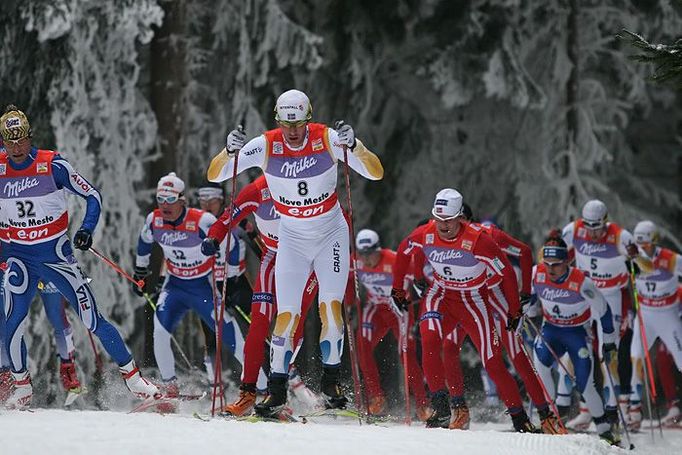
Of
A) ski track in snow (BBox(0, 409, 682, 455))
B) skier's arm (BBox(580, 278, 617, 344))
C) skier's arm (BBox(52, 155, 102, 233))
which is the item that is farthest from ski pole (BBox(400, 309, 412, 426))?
skier's arm (BBox(52, 155, 102, 233))

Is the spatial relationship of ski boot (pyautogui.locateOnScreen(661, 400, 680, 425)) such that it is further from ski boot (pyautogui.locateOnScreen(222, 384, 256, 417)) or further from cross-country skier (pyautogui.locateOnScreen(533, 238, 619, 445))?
ski boot (pyautogui.locateOnScreen(222, 384, 256, 417))

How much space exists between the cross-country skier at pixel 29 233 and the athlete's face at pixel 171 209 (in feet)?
9.08

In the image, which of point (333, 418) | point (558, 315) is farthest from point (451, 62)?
point (333, 418)

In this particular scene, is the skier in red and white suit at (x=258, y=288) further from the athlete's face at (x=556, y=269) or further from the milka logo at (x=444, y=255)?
the athlete's face at (x=556, y=269)

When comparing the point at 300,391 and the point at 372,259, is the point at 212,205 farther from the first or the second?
the point at 300,391

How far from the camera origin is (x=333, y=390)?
10680mm

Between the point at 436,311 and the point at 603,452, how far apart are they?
2.97m

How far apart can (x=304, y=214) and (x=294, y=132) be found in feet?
2.12

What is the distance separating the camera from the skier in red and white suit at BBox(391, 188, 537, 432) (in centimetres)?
1215

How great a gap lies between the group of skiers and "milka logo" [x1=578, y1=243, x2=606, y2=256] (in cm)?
2

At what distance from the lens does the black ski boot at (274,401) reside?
33.9 feet

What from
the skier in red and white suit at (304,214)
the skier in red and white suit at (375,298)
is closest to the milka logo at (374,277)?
the skier in red and white suit at (375,298)

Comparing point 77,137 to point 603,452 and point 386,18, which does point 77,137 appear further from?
point 603,452

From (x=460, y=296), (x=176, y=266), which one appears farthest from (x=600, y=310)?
(x=176, y=266)
